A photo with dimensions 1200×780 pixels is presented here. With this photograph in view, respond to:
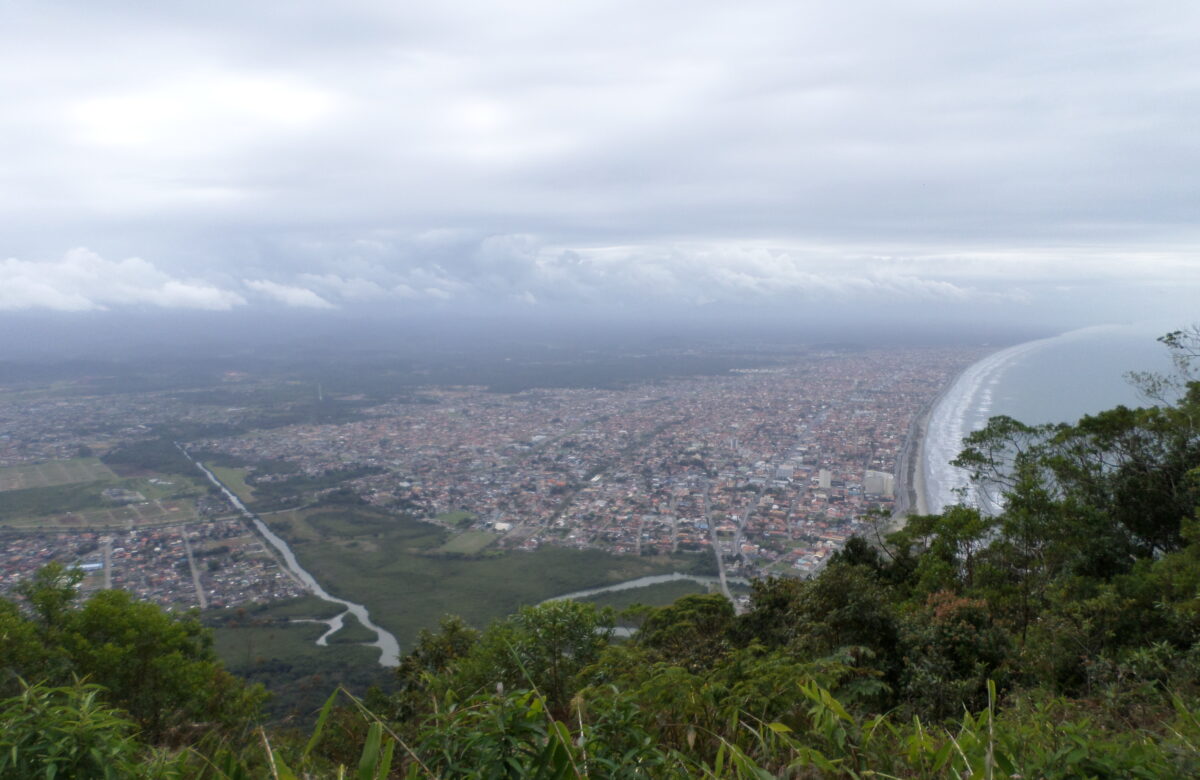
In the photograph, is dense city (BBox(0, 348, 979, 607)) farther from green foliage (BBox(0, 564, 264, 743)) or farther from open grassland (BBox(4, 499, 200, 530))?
green foliage (BBox(0, 564, 264, 743))

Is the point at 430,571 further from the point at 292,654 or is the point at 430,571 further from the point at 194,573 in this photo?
the point at 194,573

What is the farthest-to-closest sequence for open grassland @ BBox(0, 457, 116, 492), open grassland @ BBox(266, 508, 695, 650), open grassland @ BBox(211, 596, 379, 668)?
open grassland @ BBox(0, 457, 116, 492)
open grassland @ BBox(266, 508, 695, 650)
open grassland @ BBox(211, 596, 379, 668)

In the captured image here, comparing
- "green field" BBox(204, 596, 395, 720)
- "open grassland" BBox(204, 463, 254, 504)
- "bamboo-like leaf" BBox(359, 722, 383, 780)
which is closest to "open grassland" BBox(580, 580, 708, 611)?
"green field" BBox(204, 596, 395, 720)

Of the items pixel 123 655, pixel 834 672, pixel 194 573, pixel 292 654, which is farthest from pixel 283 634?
pixel 834 672

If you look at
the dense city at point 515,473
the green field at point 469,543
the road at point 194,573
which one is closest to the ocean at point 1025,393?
the dense city at point 515,473

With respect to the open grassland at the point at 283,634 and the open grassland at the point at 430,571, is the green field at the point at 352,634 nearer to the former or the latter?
the open grassland at the point at 283,634

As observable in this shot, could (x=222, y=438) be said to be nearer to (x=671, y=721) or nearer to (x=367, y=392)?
(x=367, y=392)
